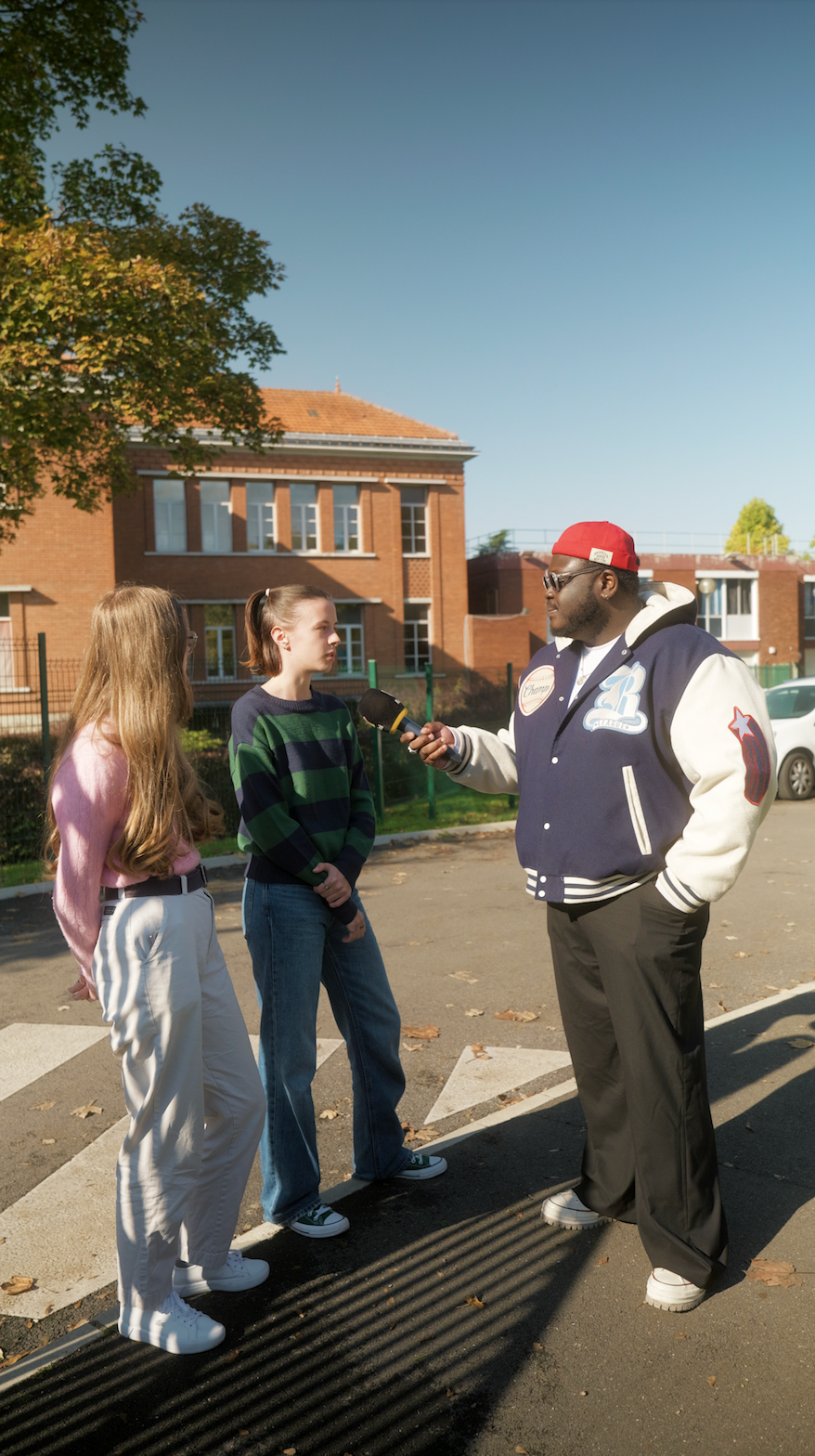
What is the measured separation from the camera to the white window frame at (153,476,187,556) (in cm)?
3472

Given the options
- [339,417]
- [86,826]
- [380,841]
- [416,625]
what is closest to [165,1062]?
[86,826]

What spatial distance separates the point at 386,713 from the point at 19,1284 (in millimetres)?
2200

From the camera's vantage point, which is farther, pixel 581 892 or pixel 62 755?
pixel 581 892

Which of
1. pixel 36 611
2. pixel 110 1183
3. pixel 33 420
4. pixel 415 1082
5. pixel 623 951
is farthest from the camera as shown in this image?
pixel 36 611

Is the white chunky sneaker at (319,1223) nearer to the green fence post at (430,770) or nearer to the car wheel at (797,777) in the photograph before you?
the green fence post at (430,770)

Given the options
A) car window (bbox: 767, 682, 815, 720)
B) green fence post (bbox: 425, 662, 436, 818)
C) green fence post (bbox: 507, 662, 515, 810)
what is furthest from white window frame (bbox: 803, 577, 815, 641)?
green fence post (bbox: 425, 662, 436, 818)

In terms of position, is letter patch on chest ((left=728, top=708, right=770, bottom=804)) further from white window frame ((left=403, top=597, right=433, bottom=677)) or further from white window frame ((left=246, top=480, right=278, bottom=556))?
white window frame ((left=403, top=597, right=433, bottom=677))

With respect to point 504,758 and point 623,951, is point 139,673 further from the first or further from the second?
point 623,951

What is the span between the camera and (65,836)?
277cm

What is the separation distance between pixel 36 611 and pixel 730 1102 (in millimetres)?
30143

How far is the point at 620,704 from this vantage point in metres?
3.11

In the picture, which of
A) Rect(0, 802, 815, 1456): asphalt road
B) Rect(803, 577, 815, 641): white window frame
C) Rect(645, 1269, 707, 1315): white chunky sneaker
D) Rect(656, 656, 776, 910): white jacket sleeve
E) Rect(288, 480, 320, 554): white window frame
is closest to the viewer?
Rect(0, 802, 815, 1456): asphalt road

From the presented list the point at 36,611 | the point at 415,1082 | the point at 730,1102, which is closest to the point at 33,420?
the point at 415,1082

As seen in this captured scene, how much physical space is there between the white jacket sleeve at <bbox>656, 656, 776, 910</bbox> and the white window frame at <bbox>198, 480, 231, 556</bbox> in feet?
110
